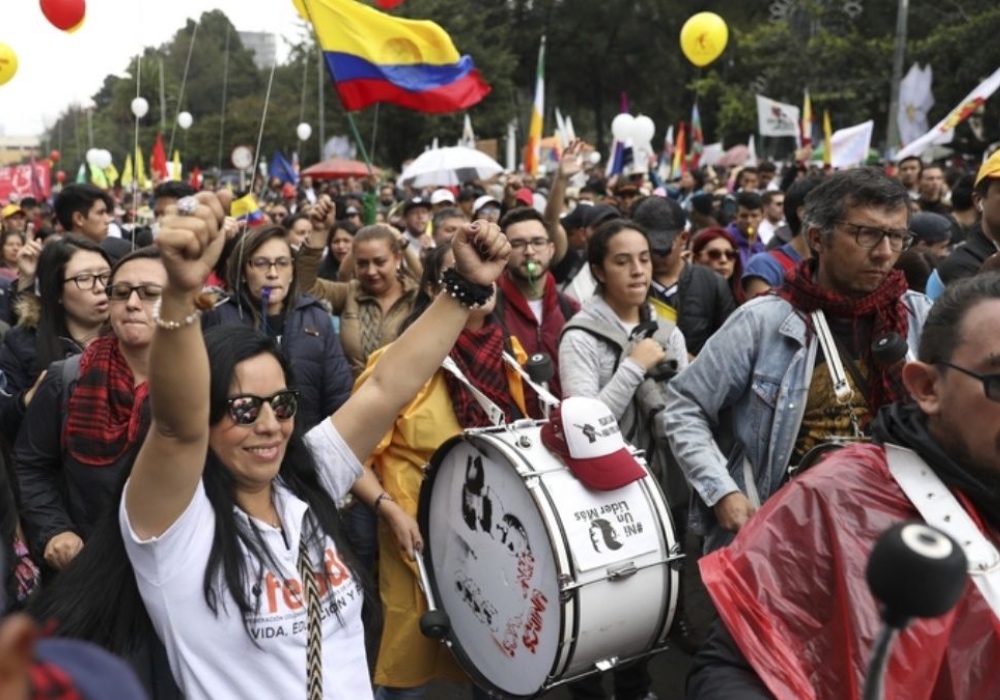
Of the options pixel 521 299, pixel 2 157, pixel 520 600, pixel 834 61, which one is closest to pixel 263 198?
pixel 834 61

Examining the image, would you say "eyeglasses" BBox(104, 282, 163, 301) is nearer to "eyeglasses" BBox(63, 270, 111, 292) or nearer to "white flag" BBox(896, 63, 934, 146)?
"eyeglasses" BBox(63, 270, 111, 292)

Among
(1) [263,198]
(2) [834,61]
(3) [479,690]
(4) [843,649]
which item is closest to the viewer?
(4) [843,649]

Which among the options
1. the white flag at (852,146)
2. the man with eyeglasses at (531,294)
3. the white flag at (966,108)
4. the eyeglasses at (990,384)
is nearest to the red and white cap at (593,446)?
the man with eyeglasses at (531,294)

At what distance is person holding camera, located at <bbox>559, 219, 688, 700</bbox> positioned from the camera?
3924mm

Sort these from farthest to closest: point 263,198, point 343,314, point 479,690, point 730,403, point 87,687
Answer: point 263,198
point 343,314
point 479,690
point 730,403
point 87,687

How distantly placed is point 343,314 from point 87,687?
4.64m

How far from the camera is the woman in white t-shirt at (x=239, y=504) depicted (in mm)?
1789

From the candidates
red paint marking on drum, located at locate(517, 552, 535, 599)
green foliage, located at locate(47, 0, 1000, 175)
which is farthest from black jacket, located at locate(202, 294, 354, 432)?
green foliage, located at locate(47, 0, 1000, 175)

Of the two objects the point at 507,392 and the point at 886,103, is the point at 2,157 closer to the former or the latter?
the point at 886,103

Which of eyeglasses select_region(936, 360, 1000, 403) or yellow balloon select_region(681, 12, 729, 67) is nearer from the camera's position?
eyeglasses select_region(936, 360, 1000, 403)

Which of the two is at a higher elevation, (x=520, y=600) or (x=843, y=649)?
(x=843, y=649)

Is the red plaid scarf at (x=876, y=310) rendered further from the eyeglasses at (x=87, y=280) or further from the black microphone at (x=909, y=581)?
the eyeglasses at (x=87, y=280)

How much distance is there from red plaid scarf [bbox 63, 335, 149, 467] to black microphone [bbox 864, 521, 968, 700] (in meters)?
2.42

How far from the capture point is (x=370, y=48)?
5.50 metres
